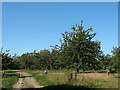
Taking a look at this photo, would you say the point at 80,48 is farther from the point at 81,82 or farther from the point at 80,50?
Answer: the point at 81,82

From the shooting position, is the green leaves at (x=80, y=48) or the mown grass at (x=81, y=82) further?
the green leaves at (x=80, y=48)

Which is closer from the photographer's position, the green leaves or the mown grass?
the mown grass

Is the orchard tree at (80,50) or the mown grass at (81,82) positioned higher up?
the orchard tree at (80,50)

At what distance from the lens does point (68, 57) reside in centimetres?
1823

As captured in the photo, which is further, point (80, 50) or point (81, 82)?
point (80, 50)

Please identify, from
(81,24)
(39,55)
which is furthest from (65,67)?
(39,55)

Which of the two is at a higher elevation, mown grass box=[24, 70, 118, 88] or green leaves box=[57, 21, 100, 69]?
green leaves box=[57, 21, 100, 69]

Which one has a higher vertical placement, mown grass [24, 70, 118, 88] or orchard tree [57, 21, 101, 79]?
orchard tree [57, 21, 101, 79]

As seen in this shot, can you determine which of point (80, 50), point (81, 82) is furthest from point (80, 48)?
point (81, 82)

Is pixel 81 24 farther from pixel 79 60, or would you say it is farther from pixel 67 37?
pixel 79 60

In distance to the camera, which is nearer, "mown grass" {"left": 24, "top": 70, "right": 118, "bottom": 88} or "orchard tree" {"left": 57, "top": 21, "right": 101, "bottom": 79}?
"mown grass" {"left": 24, "top": 70, "right": 118, "bottom": 88}

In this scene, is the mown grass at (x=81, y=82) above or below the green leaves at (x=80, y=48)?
below

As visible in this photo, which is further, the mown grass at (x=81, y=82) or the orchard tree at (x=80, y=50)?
the orchard tree at (x=80, y=50)

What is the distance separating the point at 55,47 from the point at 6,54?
1032 centimetres
